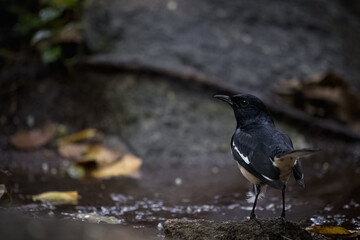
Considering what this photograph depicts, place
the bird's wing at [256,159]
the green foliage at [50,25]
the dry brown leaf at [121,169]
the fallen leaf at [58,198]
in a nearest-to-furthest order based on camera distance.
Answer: the bird's wing at [256,159], the fallen leaf at [58,198], the dry brown leaf at [121,169], the green foliage at [50,25]

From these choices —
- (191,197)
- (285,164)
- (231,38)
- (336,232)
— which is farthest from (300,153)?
(231,38)

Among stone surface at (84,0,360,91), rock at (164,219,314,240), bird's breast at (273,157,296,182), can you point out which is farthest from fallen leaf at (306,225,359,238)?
stone surface at (84,0,360,91)

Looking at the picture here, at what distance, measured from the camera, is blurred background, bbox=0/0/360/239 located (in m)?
4.82

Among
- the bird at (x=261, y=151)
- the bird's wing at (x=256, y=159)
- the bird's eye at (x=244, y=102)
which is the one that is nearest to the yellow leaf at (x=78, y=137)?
the bird at (x=261, y=151)

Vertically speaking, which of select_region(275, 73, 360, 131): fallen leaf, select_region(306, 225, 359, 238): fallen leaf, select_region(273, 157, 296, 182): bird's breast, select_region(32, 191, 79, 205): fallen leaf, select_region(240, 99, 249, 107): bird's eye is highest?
select_region(275, 73, 360, 131): fallen leaf

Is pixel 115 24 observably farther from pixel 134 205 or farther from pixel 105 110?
→ pixel 134 205

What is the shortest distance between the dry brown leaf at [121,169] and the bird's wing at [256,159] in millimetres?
1793

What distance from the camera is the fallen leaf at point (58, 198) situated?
4215 mm

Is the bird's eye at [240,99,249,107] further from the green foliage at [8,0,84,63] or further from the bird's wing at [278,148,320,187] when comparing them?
the green foliage at [8,0,84,63]

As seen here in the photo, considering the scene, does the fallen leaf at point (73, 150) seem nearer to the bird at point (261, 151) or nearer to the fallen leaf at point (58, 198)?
the fallen leaf at point (58, 198)

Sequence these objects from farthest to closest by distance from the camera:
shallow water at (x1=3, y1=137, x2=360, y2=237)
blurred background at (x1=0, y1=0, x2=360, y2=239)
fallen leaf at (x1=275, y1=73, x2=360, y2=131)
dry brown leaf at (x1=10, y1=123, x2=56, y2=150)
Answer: fallen leaf at (x1=275, y1=73, x2=360, y2=131) < dry brown leaf at (x1=10, y1=123, x2=56, y2=150) < blurred background at (x1=0, y1=0, x2=360, y2=239) < shallow water at (x1=3, y1=137, x2=360, y2=237)

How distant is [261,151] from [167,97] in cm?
310

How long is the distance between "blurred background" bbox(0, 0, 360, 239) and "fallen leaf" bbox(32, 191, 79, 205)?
1 cm

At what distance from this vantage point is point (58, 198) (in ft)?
13.9
